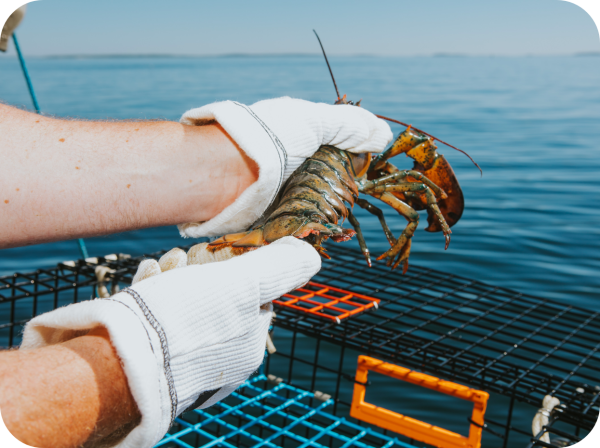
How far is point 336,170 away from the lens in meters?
2.34

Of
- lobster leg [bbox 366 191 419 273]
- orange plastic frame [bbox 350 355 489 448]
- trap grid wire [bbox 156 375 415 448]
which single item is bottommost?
trap grid wire [bbox 156 375 415 448]

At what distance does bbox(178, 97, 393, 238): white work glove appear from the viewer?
181 centimetres

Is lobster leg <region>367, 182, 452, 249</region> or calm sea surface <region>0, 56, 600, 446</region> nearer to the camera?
lobster leg <region>367, 182, 452, 249</region>

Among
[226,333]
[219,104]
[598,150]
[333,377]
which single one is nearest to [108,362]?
[226,333]

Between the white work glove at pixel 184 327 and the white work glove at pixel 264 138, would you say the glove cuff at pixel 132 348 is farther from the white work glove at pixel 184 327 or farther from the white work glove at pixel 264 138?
the white work glove at pixel 264 138

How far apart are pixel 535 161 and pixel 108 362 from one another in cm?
1016

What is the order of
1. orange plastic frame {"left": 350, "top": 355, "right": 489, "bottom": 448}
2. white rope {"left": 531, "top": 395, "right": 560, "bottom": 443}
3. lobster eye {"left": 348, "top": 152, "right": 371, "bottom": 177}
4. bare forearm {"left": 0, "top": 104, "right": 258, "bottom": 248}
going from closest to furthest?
bare forearm {"left": 0, "top": 104, "right": 258, "bottom": 248} → white rope {"left": 531, "top": 395, "right": 560, "bottom": 443} → orange plastic frame {"left": 350, "top": 355, "right": 489, "bottom": 448} → lobster eye {"left": 348, "top": 152, "right": 371, "bottom": 177}

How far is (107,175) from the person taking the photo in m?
1.61

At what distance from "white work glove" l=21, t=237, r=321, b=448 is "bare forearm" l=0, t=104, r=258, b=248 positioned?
43 centimetres

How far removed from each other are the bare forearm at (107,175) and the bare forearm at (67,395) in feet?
1.86

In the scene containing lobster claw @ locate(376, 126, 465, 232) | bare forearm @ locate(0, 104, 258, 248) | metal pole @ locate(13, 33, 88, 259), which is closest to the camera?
bare forearm @ locate(0, 104, 258, 248)

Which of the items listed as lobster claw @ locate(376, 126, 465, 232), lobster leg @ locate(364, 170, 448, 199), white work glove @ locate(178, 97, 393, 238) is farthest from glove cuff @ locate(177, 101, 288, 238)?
lobster claw @ locate(376, 126, 465, 232)

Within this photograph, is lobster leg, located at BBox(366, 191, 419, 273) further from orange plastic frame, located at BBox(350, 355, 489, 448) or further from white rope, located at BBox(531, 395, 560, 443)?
white rope, located at BBox(531, 395, 560, 443)

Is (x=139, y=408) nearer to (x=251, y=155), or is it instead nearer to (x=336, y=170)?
(x=251, y=155)
